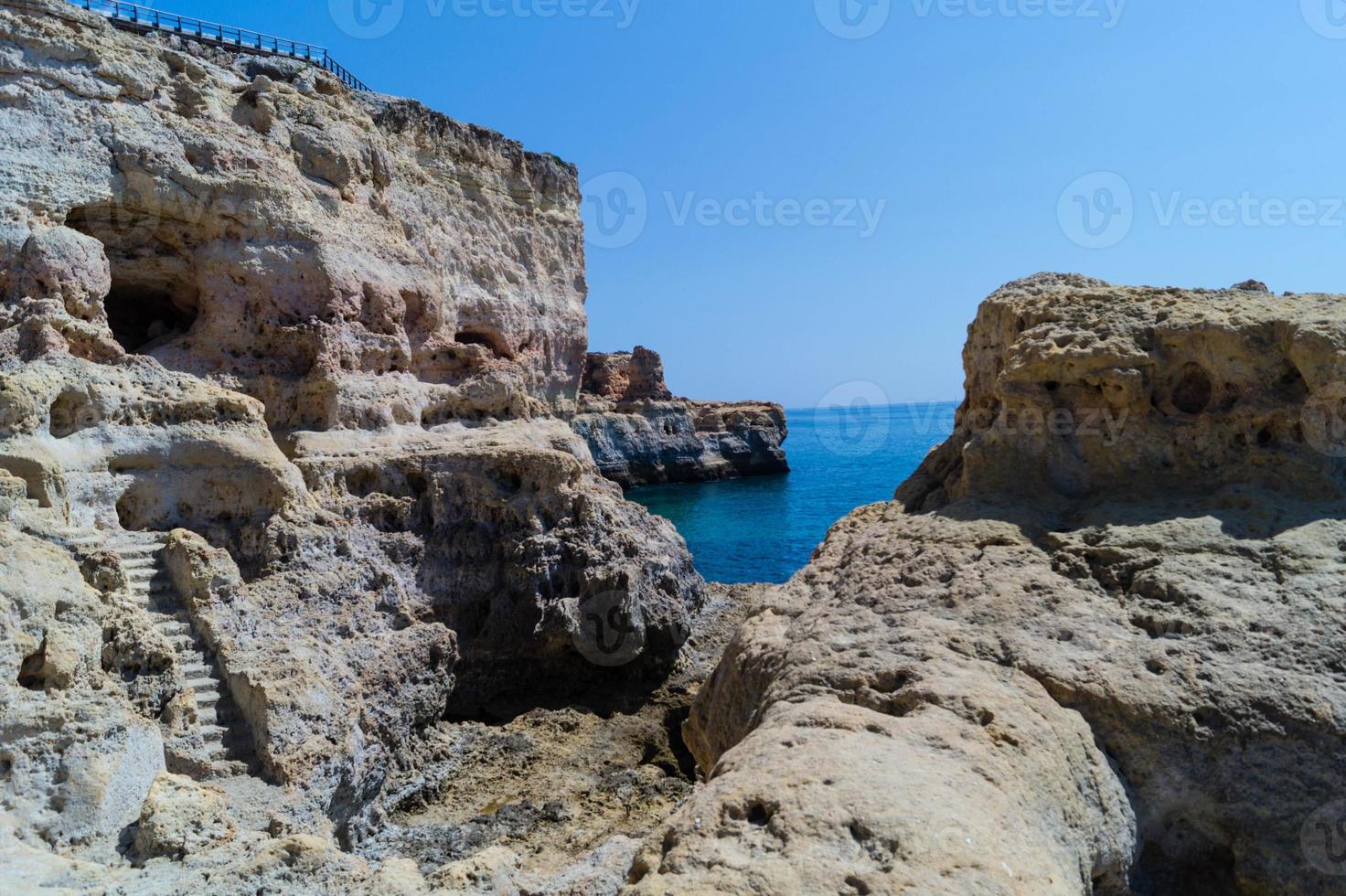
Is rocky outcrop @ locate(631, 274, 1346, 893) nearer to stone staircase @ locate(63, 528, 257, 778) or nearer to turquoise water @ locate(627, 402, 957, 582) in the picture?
stone staircase @ locate(63, 528, 257, 778)

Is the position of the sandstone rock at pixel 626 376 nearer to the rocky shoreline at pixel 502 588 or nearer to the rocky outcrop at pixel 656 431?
the rocky outcrop at pixel 656 431

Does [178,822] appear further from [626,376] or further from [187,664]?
[626,376]

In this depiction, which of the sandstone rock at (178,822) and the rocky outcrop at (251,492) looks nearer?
the sandstone rock at (178,822)

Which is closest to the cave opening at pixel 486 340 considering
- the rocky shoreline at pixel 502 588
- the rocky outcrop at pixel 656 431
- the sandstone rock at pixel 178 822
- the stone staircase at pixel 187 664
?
the rocky shoreline at pixel 502 588

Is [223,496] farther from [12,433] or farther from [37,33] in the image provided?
[37,33]

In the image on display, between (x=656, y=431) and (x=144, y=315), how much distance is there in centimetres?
4523

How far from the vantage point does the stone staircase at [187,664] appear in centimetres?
942

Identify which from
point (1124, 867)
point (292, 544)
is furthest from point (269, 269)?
point (1124, 867)

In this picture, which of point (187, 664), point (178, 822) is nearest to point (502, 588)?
point (187, 664)

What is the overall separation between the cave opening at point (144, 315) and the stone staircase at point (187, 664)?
6.39 metres

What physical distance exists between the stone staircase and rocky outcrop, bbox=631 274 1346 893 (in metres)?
5.17

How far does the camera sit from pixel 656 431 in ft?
204

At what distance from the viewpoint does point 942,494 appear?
880 cm

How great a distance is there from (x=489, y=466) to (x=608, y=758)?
18.8 ft
